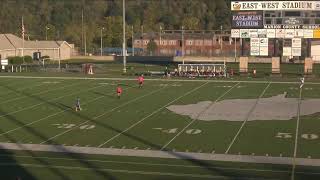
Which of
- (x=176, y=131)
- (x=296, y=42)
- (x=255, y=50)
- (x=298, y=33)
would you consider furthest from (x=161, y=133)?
(x=296, y=42)

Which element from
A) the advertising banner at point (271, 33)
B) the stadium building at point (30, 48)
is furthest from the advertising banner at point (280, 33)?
the stadium building at point (30, 48)

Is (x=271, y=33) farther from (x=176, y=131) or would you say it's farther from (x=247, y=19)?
(x=176, y=131)

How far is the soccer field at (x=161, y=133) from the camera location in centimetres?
1783

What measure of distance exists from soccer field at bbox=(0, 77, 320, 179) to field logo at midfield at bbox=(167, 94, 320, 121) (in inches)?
1.9

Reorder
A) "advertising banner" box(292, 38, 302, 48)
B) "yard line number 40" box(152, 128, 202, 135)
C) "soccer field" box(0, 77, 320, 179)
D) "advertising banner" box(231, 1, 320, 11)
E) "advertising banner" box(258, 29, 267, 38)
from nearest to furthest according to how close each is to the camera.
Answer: "soccer field" box(0, 77, 320, 179) < "yard line number 40" box(152, 128, 202, 135) < "advertising banner" box(231, 1, 320, 11) < "advertising banner" box(292, 38, 302, 48) < "advertising banner" box(258, 29, 267, 38)

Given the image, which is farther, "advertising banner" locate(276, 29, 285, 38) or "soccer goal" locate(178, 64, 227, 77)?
"advertising banner" locate(276, 29, 285, 38)

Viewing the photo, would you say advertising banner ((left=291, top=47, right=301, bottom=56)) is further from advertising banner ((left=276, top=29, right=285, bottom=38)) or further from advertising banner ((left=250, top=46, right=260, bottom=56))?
advertising banner ((left=250, top=46, right=260, bottom=56))

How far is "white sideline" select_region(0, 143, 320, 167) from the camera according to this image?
61.6 ft

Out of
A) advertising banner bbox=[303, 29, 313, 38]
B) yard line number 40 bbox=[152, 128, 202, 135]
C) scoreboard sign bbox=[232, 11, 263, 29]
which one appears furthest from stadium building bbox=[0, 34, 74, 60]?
yard line number 40 bbox=[152, 128, 202, 135]

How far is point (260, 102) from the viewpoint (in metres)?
32.8

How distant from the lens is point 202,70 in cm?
5172

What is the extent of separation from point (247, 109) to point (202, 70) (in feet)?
71.3

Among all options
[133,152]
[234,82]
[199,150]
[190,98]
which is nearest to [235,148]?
[199,150]

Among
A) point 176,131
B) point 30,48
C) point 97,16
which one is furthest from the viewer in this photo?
point 97,16
